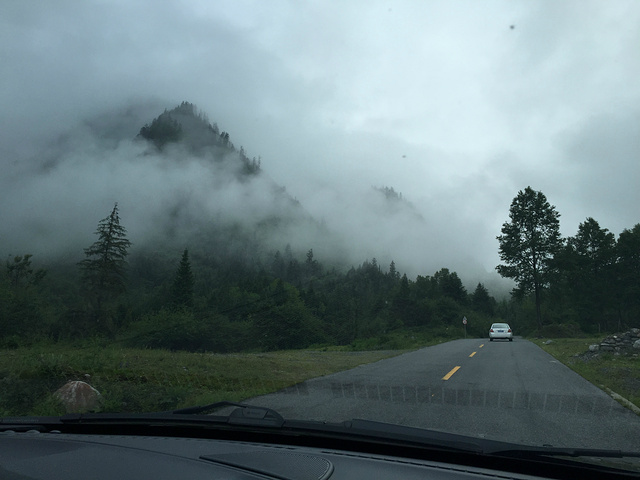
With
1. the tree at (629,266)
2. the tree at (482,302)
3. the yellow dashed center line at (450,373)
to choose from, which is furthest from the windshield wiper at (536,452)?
the tree at (482,302)

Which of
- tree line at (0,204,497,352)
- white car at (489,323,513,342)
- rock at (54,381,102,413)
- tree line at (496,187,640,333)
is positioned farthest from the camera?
tree line at (496,187,640,333)

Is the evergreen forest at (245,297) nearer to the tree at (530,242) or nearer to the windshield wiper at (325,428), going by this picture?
the tree at (530,242)

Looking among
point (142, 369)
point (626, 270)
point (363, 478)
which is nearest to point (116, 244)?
point (142, 369)

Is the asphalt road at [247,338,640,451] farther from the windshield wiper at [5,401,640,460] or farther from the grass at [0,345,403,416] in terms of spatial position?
the windshield wiper at [5,401,640,460]

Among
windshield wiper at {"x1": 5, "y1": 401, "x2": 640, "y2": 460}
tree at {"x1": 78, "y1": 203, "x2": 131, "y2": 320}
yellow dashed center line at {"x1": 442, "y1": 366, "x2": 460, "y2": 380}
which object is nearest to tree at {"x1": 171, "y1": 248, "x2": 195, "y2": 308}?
tree at {"x1": 78, "y1": 203, "x2": 131, "y2": 320}

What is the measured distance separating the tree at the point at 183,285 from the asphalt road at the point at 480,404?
1655 inches

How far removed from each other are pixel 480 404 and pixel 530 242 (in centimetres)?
3958

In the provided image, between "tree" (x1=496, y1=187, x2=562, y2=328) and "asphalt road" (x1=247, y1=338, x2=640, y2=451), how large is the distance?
113 feet

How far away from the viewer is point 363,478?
6.56 feet

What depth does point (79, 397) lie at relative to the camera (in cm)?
723

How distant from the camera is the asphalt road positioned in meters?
5.55

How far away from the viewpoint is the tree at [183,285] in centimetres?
4999

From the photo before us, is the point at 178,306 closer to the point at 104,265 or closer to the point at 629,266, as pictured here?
the point at 104,265

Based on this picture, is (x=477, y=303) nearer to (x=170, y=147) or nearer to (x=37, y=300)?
(x=37, y=300)
